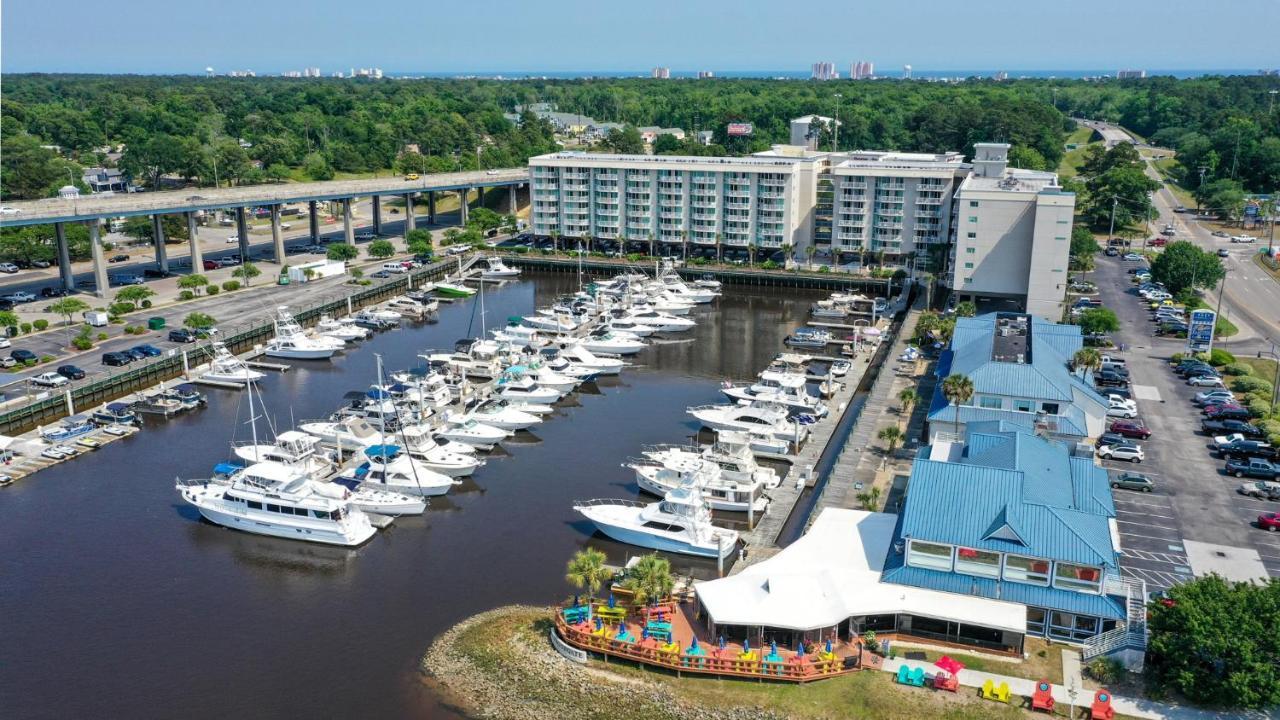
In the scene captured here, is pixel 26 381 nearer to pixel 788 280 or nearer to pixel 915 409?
pixel 915 409

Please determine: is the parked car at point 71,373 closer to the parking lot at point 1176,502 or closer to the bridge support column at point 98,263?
the bridge support column at point 98,263

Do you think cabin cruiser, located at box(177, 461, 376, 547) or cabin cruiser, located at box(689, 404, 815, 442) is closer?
cabin cruiser, located at box(177, 461, 376, 547)

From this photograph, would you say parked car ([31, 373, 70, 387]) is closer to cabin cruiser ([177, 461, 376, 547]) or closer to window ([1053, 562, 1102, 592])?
cabin cruiser ([177, 461, 376, 547])

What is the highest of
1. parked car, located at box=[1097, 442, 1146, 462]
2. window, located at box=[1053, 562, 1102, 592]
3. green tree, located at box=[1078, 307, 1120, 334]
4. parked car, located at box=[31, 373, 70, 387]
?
green tree, located at box=[1078, 307, 1120, 334]

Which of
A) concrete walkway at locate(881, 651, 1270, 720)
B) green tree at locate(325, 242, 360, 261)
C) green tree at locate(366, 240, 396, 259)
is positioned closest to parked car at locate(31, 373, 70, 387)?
green tree at locate(325, 242, 360, 261)

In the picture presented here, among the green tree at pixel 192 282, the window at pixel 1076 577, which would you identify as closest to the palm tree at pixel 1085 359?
the window at pixel 1076 577

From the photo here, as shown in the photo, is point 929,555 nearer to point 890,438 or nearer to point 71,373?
point 890,438
